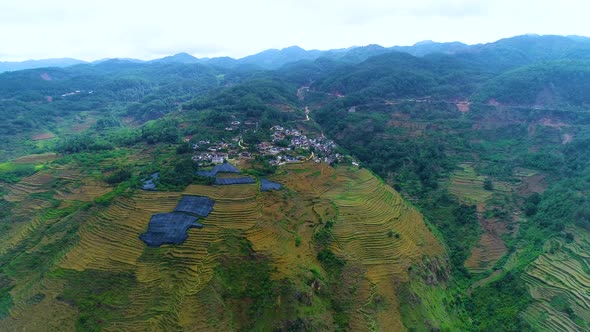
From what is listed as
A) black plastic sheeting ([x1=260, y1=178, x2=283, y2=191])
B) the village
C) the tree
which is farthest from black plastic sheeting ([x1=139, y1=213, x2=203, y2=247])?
the tree

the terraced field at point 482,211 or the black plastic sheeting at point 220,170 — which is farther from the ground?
the black plastic sheeting at point 220,170

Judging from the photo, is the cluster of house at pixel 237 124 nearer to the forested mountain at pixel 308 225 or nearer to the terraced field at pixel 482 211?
the forested mountain at pixel 308 225

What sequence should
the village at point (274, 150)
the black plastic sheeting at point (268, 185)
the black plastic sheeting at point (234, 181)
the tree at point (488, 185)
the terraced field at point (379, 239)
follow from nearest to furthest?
the terraced field at point (379, 239) → the black plastic sheeting at point (268, 185) → the black plastic sheeting at point (234, 181) → the village at point (274, 150) → the tree at point (488, 185)

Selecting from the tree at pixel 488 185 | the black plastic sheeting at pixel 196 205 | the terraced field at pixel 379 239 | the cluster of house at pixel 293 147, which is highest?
the black plastic sheeting at pixel 196 205

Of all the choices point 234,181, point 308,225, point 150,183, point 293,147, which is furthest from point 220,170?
point 293,147

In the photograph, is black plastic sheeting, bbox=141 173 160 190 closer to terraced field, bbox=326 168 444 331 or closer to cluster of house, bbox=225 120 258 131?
terraced field, bbox=326 168 444 331

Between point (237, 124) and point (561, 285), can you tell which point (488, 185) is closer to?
point (561, 285)

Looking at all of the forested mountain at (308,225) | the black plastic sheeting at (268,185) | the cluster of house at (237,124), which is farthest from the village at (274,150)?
the black plastic sheeting at (268,185)
